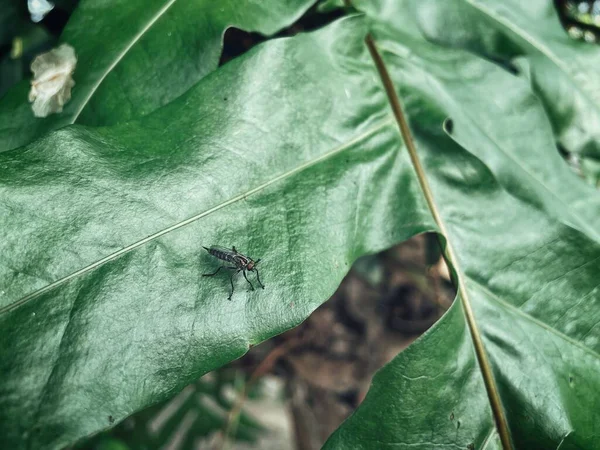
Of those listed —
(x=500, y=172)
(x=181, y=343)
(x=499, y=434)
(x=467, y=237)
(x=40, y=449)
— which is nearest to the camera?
(x=40, y=449)

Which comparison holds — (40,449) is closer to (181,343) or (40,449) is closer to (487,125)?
(181,343)

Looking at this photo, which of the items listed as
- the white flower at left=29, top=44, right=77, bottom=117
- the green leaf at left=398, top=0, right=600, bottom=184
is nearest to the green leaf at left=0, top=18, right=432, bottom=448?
the white flower at left=29, top=44, right=77, bottom=117

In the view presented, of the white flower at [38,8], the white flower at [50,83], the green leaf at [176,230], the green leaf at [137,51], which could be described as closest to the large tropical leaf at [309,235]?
the green leaf at [176,230]

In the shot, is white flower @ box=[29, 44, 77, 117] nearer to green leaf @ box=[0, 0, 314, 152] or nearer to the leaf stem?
green leaf @ box=[0, 0, 314, 152]

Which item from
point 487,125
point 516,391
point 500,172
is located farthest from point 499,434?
point 487,125

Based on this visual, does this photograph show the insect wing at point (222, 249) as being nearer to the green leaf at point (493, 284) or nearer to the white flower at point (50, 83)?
the green leaf at point (493, 284)

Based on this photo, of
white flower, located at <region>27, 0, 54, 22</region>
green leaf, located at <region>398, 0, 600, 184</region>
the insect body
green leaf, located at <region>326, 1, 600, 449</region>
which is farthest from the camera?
green leaf, located at <region>398, 0, 600, 184</region>
